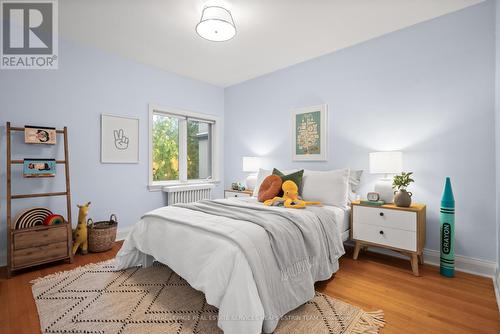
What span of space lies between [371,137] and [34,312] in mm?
3688

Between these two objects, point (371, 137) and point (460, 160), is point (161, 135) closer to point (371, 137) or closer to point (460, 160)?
point (371, 137)

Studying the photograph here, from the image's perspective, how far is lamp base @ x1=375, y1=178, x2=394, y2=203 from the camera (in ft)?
8.59

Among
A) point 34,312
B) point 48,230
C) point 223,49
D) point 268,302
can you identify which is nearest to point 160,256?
point 34,312

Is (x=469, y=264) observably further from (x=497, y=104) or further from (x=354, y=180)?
(x=497, y=104)

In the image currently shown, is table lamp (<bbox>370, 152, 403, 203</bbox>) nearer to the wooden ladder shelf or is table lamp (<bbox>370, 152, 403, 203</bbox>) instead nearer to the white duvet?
the white duvet

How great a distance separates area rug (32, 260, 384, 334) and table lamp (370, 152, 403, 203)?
129cm

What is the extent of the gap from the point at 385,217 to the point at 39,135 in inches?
152

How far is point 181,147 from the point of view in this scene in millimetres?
4430

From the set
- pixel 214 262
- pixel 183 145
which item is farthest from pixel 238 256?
pixel 183 145

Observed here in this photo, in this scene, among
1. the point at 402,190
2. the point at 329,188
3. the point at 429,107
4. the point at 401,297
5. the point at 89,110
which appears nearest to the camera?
the point at 401,297

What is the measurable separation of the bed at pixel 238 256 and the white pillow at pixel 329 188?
0.34m

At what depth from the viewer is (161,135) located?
412cm

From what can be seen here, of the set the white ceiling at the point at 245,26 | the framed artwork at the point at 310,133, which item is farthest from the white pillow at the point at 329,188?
the white ceiling at the point at 245,26

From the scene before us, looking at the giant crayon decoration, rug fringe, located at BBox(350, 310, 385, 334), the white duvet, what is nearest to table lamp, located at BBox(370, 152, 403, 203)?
the giant crayon decoration
